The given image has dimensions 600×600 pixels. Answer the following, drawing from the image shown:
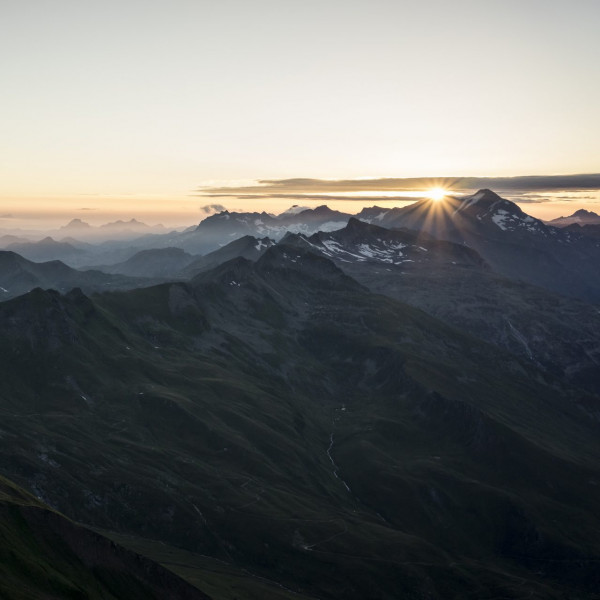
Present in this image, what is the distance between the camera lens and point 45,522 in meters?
152

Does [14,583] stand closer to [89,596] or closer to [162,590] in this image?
[89,596]

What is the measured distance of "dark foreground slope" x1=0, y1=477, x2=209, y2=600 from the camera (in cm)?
13275

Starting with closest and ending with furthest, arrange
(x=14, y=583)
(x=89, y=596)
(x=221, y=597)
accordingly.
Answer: (x=14, y=583), (x=89, y=596), (x=221, y=597)

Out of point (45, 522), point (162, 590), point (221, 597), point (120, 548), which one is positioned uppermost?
point (45, 522)

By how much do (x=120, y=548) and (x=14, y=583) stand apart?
38.9 meters

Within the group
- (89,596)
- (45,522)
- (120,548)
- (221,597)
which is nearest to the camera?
(89,596)

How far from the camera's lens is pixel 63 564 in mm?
147125

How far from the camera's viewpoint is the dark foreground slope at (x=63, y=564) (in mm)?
132750

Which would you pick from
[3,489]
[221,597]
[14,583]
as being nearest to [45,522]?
[3,489]

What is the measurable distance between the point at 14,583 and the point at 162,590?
150 ft

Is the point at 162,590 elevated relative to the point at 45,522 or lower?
lower

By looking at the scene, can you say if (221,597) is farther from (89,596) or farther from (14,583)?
(14,583)

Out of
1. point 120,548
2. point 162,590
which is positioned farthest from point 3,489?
point 162,590

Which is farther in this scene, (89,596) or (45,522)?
(45,522)
